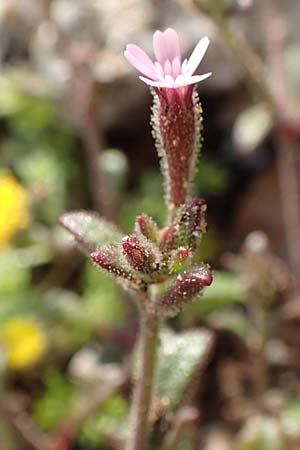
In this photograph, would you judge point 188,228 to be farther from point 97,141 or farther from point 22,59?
point 22,59

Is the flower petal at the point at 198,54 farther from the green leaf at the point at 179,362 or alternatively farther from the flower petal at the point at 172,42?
the green leaf at the point at 179,362

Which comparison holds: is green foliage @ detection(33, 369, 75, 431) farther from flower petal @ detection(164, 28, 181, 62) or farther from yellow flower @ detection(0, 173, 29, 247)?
flower petal @ detection(164, 28, 181, 62)

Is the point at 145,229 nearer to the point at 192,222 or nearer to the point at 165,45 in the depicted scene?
the point at 192,222

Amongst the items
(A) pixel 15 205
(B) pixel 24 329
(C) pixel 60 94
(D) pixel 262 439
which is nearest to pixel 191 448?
(D) pixel 262 439

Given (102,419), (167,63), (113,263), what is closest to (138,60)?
(167,63)

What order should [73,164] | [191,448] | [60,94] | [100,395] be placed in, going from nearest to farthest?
[191,448], [100,395], [60,94], [73,164]

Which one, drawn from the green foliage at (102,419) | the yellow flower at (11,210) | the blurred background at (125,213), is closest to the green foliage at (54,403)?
the blurred background at (125,213)
